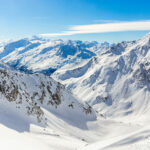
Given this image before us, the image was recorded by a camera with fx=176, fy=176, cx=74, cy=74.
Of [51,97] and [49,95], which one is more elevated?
[49,95]

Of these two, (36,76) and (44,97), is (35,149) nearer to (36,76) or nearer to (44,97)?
(44,97)

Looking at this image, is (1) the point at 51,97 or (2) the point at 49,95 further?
(2) the point at 49,95

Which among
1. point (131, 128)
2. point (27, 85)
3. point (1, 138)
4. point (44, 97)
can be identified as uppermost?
point (1, 138)

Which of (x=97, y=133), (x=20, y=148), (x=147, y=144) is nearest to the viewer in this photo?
(x=20, y=148)

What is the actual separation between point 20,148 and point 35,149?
1968 mm

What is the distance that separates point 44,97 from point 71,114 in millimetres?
18990

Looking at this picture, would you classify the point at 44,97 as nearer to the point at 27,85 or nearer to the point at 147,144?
the point at 27,85

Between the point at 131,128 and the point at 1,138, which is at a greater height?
the point at 1,138

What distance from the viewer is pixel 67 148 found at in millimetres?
27641

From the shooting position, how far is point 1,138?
2370 cm

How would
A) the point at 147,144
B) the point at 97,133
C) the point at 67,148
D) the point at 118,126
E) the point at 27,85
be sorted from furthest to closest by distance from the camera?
the point at 118,126, the point at 27,85, the point at 97,133, the point at 67,148, the point at 147,144

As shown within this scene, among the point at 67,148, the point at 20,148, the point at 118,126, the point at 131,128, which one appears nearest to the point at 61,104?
the point at 118,126

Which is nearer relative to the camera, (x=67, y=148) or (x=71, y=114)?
(x=67, y=148)

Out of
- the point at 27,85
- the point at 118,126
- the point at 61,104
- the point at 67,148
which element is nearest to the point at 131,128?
the point at 118,126
